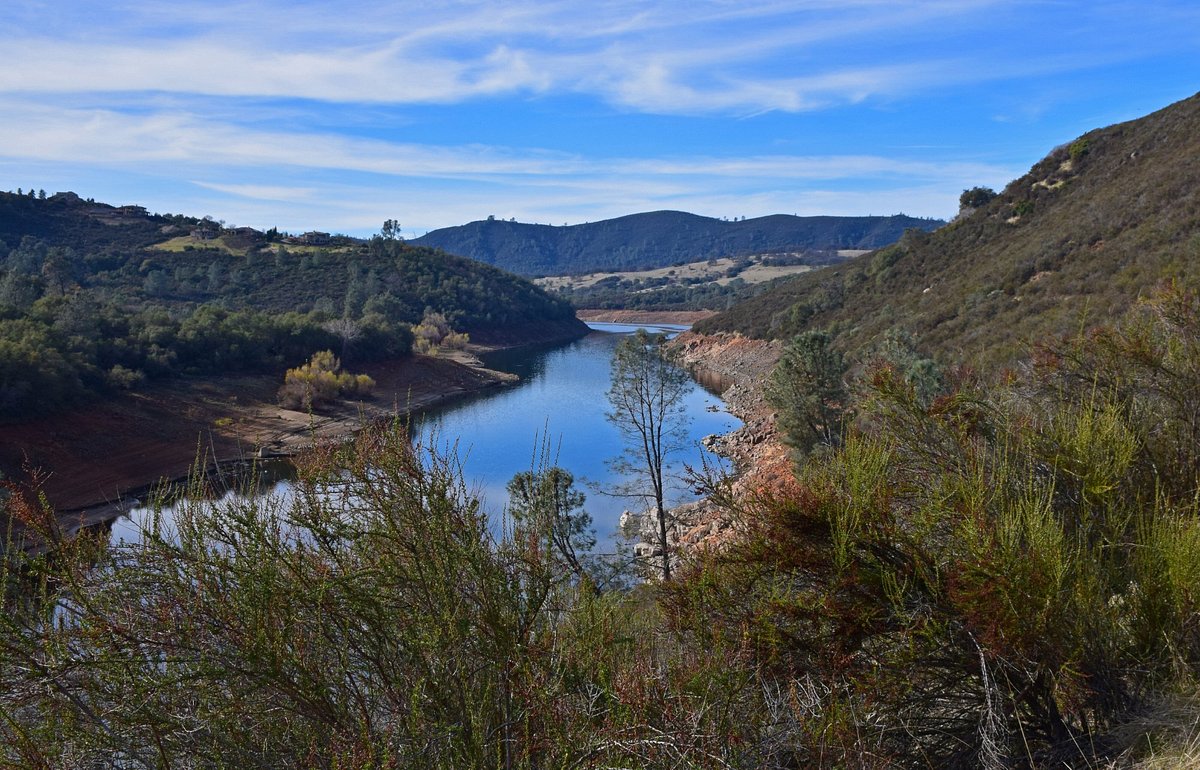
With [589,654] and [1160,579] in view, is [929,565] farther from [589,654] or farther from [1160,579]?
[589,654]

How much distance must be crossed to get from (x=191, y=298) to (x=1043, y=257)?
5637cm

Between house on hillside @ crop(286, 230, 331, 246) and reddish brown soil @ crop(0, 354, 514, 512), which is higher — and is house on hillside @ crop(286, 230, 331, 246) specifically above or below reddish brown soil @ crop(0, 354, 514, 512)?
above

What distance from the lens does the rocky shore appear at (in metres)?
11.4

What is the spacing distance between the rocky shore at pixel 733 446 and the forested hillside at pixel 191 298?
20.2 metres

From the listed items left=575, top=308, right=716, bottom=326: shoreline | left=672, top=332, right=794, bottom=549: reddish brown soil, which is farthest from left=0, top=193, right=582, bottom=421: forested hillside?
left=672, top=332, right=794, bottom=549: reddish brown soil

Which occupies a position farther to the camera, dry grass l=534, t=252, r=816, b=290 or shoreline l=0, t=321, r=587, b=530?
dry grass l=534, t=252, r=816, b=290

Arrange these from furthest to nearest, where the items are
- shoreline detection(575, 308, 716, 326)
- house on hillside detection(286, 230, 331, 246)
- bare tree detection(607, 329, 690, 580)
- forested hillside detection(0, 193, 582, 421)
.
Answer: shoreline detection(575, 308, 716, 326) < house on hillside detection(286, 230, 331, 246) < forested hillside detection(0, 193, 582, 421) < bare tree detection(607, 329, 690, 580)

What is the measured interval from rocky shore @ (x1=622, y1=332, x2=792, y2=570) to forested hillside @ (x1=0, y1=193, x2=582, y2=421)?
20239 millimetres

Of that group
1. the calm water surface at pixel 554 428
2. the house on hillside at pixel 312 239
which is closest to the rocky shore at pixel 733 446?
the calm water surface at pixel 554 428

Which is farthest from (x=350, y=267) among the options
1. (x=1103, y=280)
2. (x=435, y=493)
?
(x=435, y=493)

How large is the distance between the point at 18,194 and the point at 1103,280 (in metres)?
87.9

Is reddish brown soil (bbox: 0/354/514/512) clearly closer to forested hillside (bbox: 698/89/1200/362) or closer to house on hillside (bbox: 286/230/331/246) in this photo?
forested hillside (bbox: 698/89/1200/362)

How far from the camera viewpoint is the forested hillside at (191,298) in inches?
1153

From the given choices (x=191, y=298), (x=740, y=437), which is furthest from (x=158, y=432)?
(x=191, y=298)
